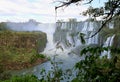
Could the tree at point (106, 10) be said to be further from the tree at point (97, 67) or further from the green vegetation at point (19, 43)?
the green vegetation at point (19, 43)

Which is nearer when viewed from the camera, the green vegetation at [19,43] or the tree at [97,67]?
the tree at [97,67]

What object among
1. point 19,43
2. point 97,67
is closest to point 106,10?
point 97,67

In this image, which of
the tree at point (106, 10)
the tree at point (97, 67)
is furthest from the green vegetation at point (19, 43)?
the tree at point (97, 67)

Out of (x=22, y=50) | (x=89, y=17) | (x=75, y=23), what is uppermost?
(x=89, y=17)

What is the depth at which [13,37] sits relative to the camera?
4938 cm

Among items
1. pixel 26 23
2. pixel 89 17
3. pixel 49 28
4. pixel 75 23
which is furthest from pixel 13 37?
pixel 89 17

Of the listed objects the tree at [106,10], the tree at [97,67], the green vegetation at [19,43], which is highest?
the tree at [106,10]

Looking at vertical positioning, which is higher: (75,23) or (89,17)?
(89,17)

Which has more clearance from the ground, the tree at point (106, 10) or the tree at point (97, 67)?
the tree at point (106, 10)

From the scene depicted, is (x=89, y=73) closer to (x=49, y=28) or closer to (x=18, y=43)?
(x=18, y=43)

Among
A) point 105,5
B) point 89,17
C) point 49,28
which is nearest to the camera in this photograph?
point 105,5

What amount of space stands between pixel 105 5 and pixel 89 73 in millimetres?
1670

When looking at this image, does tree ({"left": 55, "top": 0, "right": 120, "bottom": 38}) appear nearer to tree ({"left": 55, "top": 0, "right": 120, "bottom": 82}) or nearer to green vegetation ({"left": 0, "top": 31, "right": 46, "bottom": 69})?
tree ({"left": 55, "top": 0, "right": 120, "bottom": 82})

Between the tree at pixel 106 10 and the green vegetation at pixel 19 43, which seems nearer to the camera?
the tree at pixel 106 10
